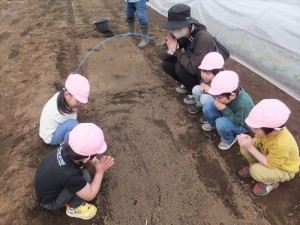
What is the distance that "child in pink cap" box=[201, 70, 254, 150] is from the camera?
2922 millimetres

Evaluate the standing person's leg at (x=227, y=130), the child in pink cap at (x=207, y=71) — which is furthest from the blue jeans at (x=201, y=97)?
the standing person's leg at (x=227, y=130)

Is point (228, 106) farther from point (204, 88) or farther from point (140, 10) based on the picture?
point (140, 10)

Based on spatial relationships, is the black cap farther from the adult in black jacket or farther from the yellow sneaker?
the yellow sneaker

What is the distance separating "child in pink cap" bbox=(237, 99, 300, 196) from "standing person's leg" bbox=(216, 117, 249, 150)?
1.04ft

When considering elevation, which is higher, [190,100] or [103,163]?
[103,163]

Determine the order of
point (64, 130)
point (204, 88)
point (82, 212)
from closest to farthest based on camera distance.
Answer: point (82, 212) → point (64, 130) → point (204, 88)

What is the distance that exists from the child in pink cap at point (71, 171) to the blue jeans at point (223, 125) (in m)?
1.36

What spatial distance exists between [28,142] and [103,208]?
1.37m

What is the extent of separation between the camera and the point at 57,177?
2307 millimetres

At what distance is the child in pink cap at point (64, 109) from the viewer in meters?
2.87

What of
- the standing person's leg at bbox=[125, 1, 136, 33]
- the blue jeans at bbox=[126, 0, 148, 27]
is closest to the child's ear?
the blue jeans at bbox=[126, 0, 148, 27]

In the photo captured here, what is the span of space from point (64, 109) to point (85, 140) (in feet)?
2.84

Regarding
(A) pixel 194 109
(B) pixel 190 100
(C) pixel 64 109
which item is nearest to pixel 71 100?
(C) pixel 64 109

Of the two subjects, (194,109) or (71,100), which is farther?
(194,109)
